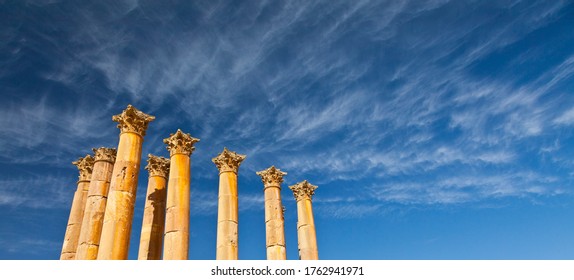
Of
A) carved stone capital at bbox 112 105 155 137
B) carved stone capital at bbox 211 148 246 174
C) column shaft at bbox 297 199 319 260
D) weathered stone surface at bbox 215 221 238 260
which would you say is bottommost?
weathered stone surface at bbox 215 221 238 260

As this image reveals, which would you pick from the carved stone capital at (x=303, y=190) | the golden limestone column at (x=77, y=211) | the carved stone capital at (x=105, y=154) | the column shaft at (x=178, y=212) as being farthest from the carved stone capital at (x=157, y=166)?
the carved stone capital at (x=303, y=190)

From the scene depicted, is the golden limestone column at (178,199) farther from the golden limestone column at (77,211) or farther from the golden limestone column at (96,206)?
the golden limestone column at (77,211)

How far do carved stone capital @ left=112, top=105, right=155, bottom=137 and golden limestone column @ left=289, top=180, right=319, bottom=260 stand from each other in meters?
13.1

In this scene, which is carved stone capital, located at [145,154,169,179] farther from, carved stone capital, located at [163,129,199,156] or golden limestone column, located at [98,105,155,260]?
golden limestone column, located at [98,105,155,260]

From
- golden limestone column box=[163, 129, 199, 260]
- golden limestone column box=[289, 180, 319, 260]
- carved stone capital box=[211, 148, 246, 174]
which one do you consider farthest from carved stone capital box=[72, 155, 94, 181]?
golden limestone column box=[289, 180, 319, 260]

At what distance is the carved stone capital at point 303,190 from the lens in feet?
92.3

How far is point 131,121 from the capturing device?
17.8m

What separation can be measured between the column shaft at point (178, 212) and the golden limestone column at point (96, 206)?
10.6ft

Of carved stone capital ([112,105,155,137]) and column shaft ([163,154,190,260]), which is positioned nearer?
column shaft ([163,154,190,260])

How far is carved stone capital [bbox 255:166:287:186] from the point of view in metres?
25.9

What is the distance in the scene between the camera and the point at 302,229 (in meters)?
26.7

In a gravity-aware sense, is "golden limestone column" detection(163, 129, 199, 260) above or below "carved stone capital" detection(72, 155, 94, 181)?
below
